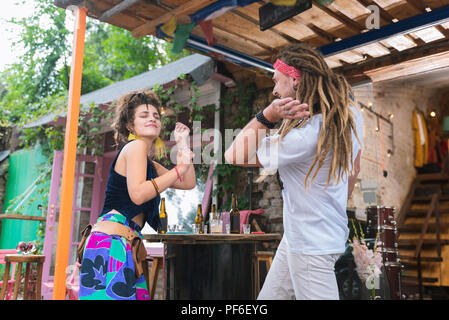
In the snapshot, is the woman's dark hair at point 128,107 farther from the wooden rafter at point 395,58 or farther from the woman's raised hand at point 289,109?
the wooden rafter at point 395,58

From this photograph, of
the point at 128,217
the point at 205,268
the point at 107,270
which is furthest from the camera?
the point at 205,268

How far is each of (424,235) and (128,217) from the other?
20.9ft

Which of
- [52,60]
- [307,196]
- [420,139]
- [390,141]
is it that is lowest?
[307,196]

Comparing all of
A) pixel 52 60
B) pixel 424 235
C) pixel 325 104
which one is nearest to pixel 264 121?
pixel 325 104

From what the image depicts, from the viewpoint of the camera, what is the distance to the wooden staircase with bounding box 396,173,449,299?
18.9 ft

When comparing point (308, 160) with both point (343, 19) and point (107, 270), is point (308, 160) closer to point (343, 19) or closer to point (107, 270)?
point (107, 270)

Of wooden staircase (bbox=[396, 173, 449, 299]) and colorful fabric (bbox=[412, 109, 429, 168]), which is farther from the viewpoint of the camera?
colorful fabric (bbox=[412, 109, 429, 168])

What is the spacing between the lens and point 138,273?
165 centimetres

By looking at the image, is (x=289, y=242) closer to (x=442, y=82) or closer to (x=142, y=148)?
(x=142, y=148)

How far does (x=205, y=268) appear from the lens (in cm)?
264

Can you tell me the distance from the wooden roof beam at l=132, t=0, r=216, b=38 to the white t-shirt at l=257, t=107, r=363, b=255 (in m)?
1.82

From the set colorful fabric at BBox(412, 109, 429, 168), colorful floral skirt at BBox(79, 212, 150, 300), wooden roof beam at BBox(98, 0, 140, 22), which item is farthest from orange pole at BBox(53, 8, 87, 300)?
colorful fabric at BBox(412, 109, 429, 168)

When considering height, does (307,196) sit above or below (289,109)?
below

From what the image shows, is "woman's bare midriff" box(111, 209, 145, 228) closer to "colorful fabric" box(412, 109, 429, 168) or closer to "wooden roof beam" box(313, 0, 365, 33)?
"wooden roof beam" box(313, 0, 365, 33)
